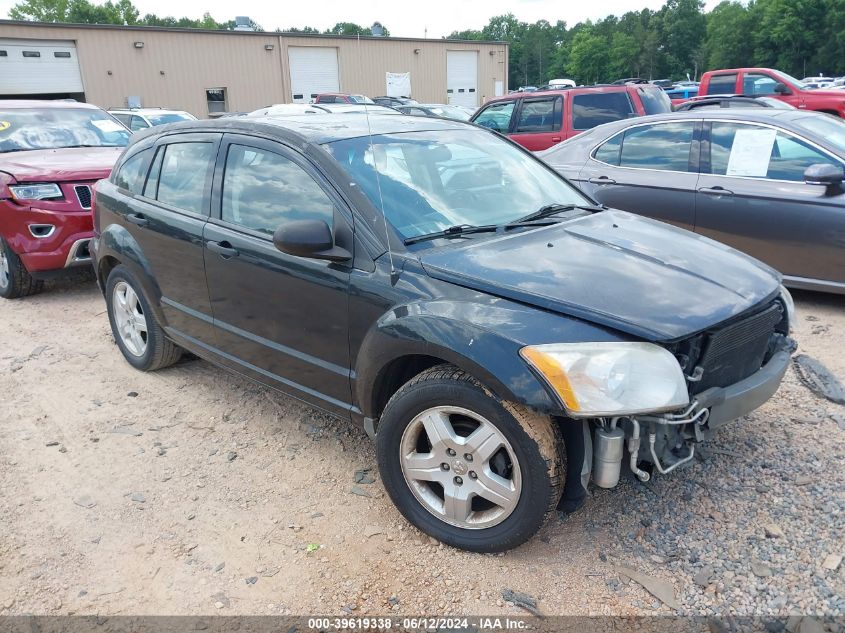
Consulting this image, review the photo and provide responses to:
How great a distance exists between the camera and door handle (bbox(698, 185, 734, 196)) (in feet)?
17.8

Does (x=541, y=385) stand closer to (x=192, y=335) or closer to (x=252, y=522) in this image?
(x=252, y=522)

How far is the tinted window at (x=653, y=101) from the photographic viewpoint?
10039mm

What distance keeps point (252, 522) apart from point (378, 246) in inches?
54.6

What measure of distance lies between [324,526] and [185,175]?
2268 mm

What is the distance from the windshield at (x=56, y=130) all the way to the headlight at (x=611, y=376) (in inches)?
279

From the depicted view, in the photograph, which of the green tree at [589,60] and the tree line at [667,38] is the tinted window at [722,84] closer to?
the tree line at [667,38]

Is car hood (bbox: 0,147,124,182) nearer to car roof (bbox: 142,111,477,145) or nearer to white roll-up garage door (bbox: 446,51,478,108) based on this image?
car roof (bbox: 142,111,477,145)

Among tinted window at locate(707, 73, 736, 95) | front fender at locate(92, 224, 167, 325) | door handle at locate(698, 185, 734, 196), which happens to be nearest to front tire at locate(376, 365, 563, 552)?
front fender at locate(92, 224, 167, 325)

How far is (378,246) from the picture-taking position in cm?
290

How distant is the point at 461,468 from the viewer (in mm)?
2643

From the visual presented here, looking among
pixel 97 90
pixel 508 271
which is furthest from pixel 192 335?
pixel 97 90

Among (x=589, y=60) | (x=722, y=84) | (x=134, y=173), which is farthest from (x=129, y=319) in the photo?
(x=589, y=60)

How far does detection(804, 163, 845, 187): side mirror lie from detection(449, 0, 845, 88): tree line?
2376 inches

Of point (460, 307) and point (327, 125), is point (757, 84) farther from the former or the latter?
point (460, 307)
